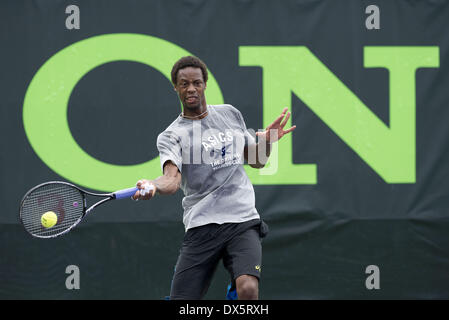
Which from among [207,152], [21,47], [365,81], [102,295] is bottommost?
[102,295]

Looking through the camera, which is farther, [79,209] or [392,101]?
[392,101]

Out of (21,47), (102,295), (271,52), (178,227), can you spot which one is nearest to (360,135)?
(271,52)

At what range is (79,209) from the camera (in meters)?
3.41

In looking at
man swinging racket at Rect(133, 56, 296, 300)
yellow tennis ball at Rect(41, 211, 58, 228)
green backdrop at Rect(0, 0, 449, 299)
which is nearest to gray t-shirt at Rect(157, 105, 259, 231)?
man swinging racket at Rect(133, 56, 296, 300)

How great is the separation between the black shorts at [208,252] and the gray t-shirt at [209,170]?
52 mm

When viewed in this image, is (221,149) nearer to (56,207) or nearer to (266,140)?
(266,140)

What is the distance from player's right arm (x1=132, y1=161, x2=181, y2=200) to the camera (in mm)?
3004

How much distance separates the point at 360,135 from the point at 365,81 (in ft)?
1.54

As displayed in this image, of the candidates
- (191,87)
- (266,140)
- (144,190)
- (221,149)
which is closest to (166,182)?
(144,190)

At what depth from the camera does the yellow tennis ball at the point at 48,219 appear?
3.24m

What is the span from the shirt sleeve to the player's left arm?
50 centimetres

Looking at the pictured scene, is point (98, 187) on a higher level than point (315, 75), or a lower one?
lower

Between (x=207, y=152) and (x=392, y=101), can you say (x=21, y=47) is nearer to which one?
(x=207, y=152)

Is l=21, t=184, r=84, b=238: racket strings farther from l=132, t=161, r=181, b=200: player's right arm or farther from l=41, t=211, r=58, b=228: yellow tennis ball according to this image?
l=132, t=161, r=181, b=200: player's right arm
